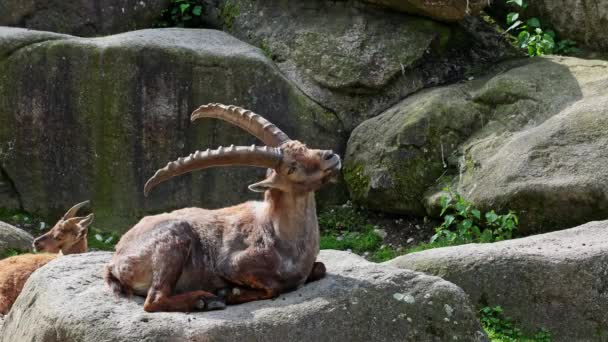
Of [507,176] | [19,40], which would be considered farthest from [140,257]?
[19,40]

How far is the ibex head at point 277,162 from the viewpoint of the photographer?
24.3 feet

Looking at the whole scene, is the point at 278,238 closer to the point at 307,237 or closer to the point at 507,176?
the point at 307,237

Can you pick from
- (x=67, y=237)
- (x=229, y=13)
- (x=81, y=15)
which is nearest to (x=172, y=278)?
(x=67, y=237)

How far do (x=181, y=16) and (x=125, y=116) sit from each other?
8.70 ft

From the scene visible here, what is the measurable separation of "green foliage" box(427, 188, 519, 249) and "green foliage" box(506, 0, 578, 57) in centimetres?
301

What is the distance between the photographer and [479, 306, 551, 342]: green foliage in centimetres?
920

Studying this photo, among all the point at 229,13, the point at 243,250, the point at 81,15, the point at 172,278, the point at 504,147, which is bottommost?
the point at 504,147

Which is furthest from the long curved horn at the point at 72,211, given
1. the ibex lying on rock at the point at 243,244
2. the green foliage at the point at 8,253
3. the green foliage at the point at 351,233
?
the ibex lying on rock at the point at 243,244

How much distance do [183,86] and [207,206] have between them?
Result: 1606 mm

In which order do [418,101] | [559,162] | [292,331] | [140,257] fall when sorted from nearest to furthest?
[292,331], [140,257], [559,162], [418,101]

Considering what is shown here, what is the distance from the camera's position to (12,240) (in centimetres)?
1255

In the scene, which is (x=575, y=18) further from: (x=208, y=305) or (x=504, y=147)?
(x=208, y=305)

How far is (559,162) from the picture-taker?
11.6 meters

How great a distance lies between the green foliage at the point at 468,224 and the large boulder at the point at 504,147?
6.6 inches
